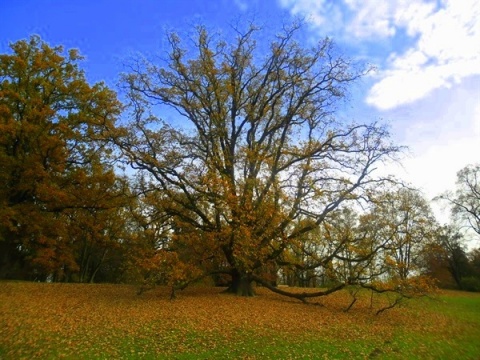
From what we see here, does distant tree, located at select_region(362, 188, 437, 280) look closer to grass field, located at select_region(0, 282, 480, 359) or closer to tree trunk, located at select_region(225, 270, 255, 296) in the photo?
grass field, located at select_region(0, 282, 480, 359)

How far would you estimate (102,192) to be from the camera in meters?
22.8

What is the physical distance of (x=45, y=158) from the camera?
21891mm

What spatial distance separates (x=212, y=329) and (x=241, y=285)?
7.36 metres

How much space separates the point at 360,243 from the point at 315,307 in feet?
12.2

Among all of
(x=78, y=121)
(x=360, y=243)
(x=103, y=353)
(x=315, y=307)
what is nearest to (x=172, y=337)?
(x=103, y=353)

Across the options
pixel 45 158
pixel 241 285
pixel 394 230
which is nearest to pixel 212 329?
pixel 241 285

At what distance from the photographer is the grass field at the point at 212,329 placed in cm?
924

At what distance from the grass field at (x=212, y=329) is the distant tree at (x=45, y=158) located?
5997mm

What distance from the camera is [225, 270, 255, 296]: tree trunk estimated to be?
18141 mm

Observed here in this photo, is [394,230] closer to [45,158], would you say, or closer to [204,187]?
[204,187]

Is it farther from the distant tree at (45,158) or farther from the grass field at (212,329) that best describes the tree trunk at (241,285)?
the distant tree at (45,158)

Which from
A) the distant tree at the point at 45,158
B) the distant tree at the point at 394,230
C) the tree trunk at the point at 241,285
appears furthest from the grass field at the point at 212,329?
the distant tree at the point at 45,158

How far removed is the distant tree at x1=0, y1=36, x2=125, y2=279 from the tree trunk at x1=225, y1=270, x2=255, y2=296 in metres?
8.32

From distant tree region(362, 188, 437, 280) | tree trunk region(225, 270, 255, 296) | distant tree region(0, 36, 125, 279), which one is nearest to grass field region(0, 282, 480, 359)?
tree trunk region(225, 270, 255, 296)
